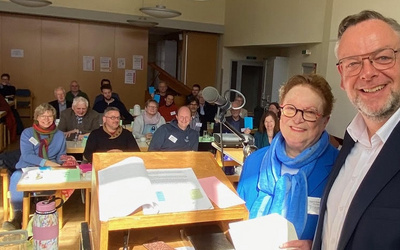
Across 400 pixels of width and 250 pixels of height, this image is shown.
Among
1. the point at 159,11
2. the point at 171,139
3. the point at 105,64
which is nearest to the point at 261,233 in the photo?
the point at 171,139

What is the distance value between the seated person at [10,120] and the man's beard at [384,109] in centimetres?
732

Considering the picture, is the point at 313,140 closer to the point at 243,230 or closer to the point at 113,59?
the point at 243,230

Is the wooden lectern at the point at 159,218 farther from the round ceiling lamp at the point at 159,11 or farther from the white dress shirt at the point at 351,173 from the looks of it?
the round ceiling lamp at the point at 159,11

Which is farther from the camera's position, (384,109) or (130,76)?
(130,76)

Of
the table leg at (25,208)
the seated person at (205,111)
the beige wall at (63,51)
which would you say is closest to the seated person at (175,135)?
the table leg at (25,208)

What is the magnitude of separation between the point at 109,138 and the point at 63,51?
5592 mm

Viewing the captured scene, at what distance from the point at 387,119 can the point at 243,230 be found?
1.70ft

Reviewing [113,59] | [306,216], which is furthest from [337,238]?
[113,59]

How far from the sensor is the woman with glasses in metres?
1.30

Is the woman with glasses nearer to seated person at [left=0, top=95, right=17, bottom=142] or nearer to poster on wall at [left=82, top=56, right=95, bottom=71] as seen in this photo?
seated person at [left=0, top=95, right=17, bottom=142]

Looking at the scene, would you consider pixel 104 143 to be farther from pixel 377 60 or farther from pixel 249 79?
pixel 249 79

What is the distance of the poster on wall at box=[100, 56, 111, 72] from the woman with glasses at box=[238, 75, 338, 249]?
8344mm

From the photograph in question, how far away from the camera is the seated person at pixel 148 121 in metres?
5.53

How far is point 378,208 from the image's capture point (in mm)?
896
